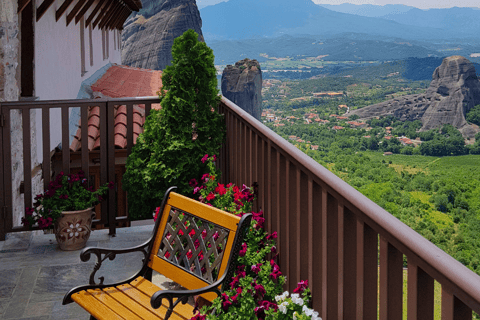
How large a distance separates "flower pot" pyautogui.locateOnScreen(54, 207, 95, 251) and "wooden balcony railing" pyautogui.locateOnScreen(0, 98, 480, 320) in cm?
147

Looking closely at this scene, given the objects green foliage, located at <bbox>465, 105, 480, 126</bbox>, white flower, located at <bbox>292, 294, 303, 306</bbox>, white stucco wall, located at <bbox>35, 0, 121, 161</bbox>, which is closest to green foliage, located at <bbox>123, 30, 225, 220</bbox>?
white flower, located at <bbox>292, 294, 303, 306</bbox>

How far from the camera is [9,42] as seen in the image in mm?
4559

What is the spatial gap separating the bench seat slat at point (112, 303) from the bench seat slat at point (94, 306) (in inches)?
0.7

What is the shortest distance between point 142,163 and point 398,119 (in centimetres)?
3569

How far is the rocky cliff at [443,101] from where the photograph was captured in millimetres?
38125

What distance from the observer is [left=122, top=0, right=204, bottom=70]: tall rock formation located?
1863 inches

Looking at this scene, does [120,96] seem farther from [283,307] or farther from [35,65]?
[283,307]

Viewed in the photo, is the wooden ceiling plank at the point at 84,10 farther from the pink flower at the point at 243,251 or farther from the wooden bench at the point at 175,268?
the pink flower at the point at 243,251

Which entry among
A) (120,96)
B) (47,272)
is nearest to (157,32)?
(120,96)

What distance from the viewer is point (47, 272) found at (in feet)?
11.5

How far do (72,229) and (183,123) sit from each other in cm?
126

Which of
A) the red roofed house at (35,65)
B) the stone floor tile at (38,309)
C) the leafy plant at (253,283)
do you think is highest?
the red roofed house at (35,65)

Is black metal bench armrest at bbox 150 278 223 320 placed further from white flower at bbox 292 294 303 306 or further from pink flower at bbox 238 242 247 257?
white flower at bbox 292 294 303 306

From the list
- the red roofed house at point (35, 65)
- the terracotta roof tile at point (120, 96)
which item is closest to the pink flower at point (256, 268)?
the red roofed house at point (35, 65)
